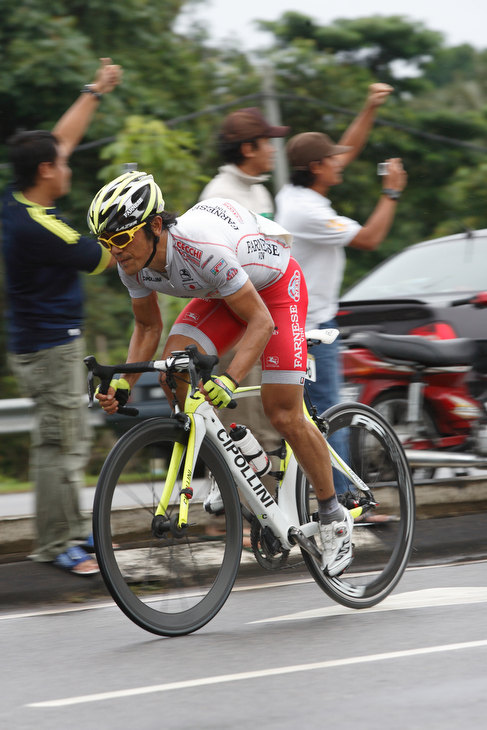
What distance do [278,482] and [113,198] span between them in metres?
1.45

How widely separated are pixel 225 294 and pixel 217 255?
159mm

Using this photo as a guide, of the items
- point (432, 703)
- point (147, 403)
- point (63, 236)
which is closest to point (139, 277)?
point (63, 236)

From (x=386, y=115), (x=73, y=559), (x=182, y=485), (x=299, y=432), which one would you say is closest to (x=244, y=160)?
(x=299, y=432)

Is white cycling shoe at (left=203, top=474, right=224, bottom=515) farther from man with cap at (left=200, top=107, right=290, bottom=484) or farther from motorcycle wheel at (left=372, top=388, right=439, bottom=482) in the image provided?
motorcycle wheel at (left=372, top=388, right=439, bottom=482)

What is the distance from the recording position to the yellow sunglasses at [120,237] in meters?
4.12

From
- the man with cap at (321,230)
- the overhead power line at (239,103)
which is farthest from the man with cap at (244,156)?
the overhead power line at (239,103)

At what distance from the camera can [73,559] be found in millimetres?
5504

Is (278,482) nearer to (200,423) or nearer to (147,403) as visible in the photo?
(200,423)

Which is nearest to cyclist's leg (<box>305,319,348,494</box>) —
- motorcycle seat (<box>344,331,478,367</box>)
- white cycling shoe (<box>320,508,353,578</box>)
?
white cycling shoe (<box>320,508,353,578</box>)

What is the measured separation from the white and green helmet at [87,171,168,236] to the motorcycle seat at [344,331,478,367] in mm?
3382

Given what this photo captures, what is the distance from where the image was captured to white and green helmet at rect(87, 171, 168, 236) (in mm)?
4090

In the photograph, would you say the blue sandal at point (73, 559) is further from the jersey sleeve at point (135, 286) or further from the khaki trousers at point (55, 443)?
the jersey sleeve at point (135, 286)

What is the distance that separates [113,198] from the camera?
4086mm

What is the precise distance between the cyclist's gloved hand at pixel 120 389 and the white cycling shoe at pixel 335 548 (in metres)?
1.04
